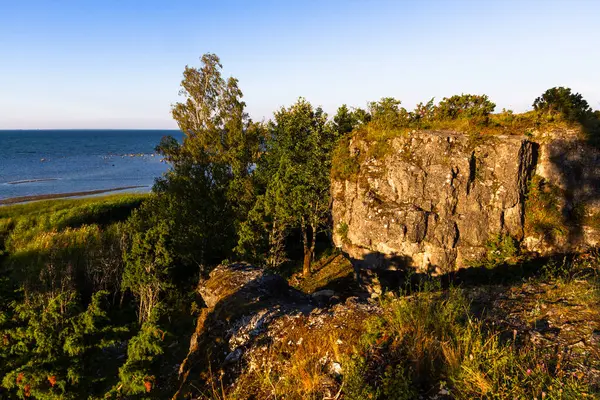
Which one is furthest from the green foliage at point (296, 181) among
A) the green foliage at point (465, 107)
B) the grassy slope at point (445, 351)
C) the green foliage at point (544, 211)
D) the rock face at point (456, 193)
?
the grassy slope at point (445, 351)

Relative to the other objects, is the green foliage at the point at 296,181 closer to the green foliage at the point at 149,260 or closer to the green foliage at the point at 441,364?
the green foliage at the point at 149,260

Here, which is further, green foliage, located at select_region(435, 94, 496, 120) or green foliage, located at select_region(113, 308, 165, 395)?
green foliage, located at select_region(435, 94, 496, 120)

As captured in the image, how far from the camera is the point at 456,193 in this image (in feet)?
49.2

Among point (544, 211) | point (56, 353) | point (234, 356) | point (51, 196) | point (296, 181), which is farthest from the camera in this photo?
point (51, 196)

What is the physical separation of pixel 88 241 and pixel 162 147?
1162 cm

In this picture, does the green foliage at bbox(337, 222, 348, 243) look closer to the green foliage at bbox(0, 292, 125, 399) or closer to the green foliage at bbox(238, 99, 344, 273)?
the green foliage at bbox(238, 99, 344, 273)

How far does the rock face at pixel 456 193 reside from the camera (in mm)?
14258

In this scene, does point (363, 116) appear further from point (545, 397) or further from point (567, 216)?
point (545, 397)

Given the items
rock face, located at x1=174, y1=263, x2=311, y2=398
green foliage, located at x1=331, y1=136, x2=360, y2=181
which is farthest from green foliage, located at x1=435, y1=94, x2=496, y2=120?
rock face, located at x1=174, y1=263, x2=311, y2=398

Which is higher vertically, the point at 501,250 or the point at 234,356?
the point at 234,356

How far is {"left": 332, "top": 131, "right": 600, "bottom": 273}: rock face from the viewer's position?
561 inches

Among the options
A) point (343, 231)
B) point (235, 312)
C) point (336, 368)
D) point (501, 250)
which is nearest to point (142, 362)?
point (235, 312)

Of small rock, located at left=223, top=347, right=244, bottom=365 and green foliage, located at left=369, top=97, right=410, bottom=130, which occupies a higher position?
green foliage, located at left=369, top=97, right=410, bottom=130

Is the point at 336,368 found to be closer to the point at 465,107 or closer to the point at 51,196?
the point at 465,107
